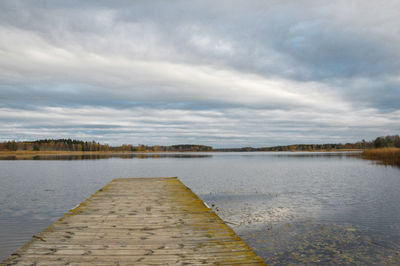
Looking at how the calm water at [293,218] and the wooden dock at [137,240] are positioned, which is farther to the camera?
the calm water at [293,218]

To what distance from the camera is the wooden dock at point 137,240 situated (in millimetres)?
6031

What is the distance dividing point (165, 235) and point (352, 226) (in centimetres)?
980

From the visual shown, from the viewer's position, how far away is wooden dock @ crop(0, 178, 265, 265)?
6031mm

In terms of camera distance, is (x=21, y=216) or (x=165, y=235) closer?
(x=165, y=235)

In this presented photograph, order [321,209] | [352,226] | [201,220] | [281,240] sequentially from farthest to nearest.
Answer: [321,209] < [352,226] < [281,240] < [201,220]

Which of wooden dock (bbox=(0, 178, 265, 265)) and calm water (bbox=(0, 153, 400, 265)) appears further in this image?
calm water (bbox=(0, 153, 400, 265))

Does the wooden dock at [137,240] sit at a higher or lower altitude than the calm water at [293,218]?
higher

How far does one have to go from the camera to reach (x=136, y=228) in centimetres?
868

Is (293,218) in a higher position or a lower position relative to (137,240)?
lower

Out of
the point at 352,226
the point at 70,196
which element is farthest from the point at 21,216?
the point at 352,226

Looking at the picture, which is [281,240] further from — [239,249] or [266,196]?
[266,196]

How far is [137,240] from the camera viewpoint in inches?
292

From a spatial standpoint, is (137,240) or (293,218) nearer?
(137,240)

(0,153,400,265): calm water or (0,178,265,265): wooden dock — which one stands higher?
(0,178,265,265): wooden dock
